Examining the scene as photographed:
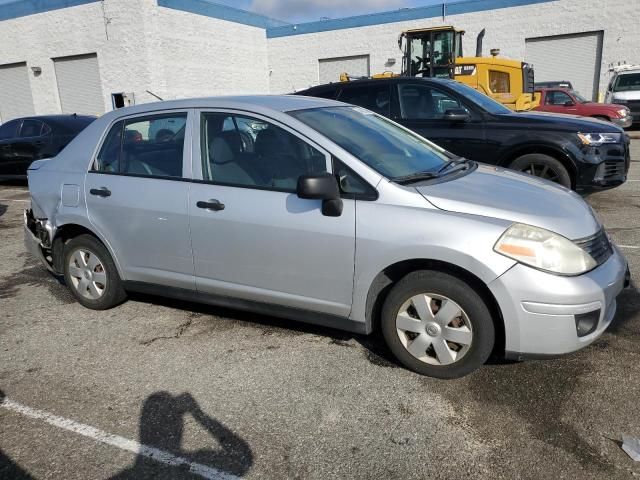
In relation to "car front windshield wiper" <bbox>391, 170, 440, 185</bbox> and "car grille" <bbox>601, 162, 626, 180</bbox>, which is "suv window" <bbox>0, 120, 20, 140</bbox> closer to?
"car front windshield wiper" <bbox>391, 170, 440, 185</bbox>

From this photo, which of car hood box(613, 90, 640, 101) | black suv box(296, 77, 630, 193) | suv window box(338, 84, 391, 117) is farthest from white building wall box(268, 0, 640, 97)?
suv window box(338, 84, 391, 117)

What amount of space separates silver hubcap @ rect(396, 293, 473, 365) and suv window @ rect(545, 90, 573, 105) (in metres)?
16.1

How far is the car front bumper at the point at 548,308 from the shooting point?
2.79 metres

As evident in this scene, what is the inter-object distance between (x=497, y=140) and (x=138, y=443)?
18.4 ft

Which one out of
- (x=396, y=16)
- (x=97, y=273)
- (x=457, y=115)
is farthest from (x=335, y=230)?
(x=396, y=16)

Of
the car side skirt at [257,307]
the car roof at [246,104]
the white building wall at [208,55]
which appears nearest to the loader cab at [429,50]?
the white building wall at [208,55]

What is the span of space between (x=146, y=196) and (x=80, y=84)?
2439cm

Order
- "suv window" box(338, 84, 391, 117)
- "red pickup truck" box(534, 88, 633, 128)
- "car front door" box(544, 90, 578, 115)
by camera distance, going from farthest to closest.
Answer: "car front door" box(544, 90, 578, 115) < "red pickup truck" box(534, 88, 633, 128) < "suv window" box(338, 84, 391, 117)

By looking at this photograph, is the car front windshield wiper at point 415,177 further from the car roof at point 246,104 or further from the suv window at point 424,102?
the suv window at point 424,102

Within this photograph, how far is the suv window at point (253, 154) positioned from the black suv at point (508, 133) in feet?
12.9

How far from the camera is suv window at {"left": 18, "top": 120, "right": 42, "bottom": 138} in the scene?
11.1 meters

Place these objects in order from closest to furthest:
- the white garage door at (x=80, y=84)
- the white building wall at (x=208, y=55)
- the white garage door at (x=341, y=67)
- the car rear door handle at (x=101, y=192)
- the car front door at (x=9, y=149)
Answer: the car rear door handle at (x=101, y=192) → the car front door at (x=9, y=149) → the white building wall at (x=208, y=55) → the white garage door at (x=80, y=84) → the white garage door at (x=341, y=67)

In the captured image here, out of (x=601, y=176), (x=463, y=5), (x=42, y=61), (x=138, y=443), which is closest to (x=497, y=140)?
(x=601, y=176)

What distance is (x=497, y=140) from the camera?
6730mm
